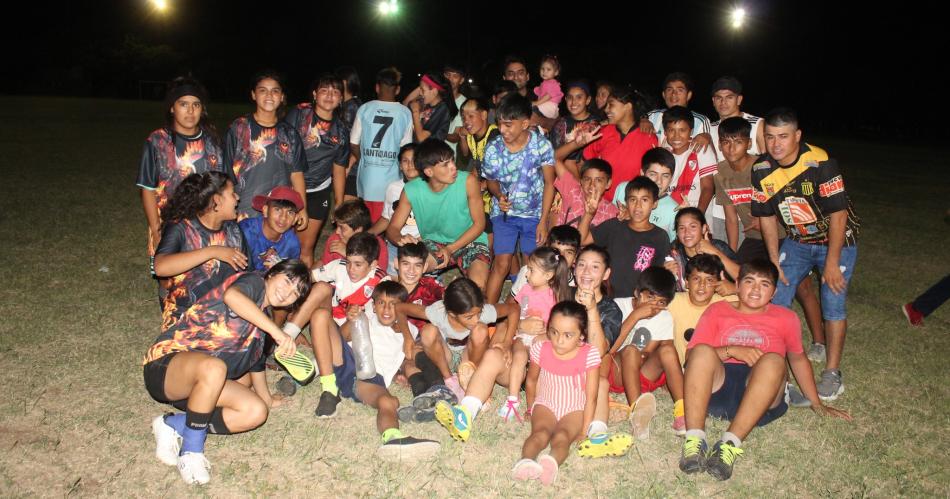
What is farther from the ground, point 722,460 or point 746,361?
point 746,361

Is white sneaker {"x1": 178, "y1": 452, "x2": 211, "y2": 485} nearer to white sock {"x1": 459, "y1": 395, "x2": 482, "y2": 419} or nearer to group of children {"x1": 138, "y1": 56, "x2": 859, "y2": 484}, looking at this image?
group of children {"x1": 138, "y1": 56, "x2": 859, "y2": 484}

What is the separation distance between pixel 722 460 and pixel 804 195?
87.1 inches

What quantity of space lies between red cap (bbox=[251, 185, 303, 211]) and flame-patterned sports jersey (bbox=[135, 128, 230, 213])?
0.45 metres

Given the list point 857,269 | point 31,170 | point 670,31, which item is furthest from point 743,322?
point 670,31

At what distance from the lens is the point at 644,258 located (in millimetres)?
5309

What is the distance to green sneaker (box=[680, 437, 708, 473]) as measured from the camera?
391 centimetres

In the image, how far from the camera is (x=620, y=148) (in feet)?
21.2

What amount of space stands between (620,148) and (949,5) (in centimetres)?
4513

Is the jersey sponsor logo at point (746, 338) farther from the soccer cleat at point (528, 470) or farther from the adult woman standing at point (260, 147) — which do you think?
the adult woman standing at point (260, 147)

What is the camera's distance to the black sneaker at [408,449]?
156 inches

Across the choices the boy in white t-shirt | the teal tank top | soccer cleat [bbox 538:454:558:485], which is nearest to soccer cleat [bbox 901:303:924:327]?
the teal tank top

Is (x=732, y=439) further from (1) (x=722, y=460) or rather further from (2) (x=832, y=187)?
(2) (x=832, y=187)

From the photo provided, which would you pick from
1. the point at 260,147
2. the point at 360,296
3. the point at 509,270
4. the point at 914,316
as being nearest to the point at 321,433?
the point at 360,296

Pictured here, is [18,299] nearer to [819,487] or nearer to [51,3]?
[819,487]
